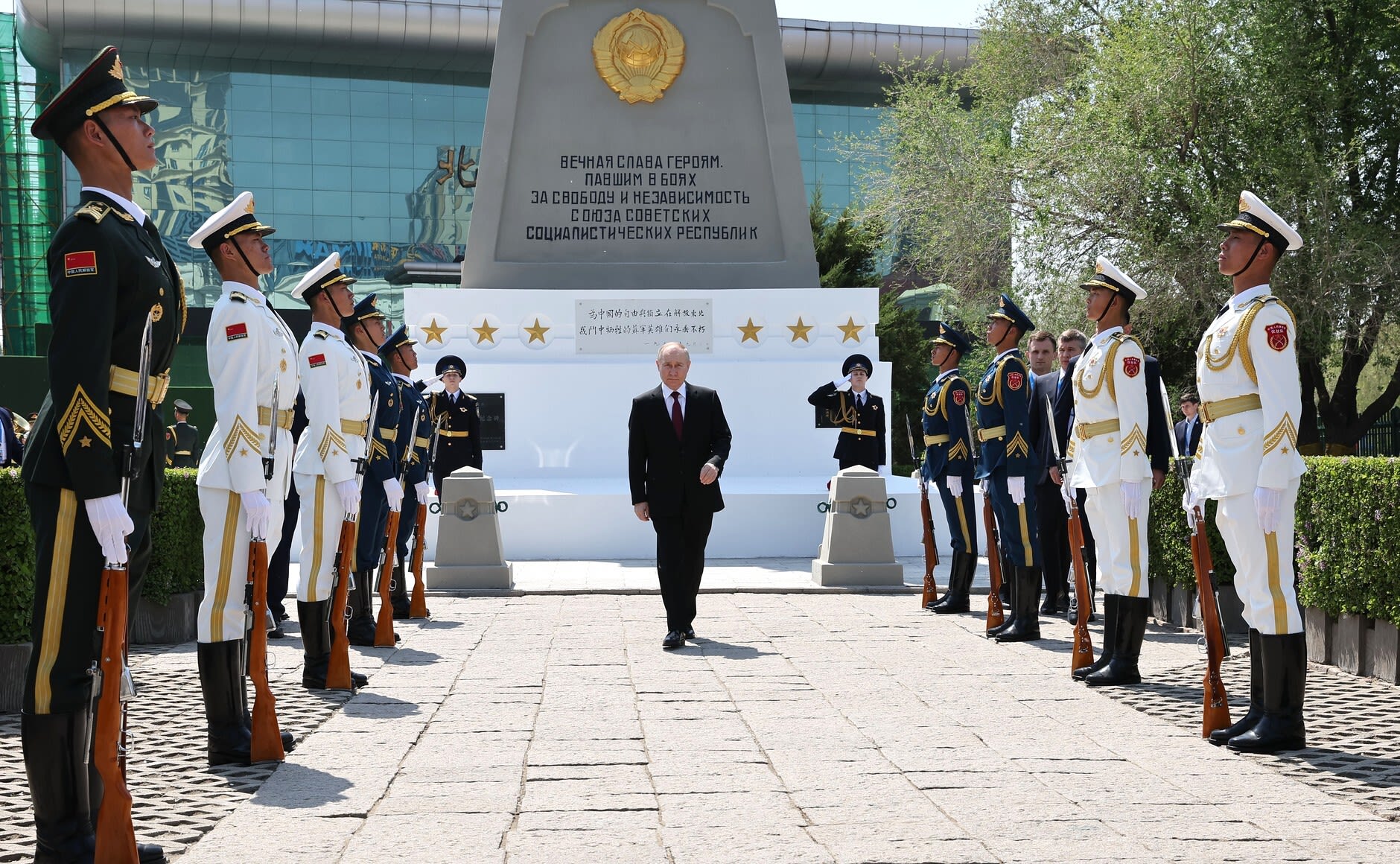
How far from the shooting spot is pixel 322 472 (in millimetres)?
7238

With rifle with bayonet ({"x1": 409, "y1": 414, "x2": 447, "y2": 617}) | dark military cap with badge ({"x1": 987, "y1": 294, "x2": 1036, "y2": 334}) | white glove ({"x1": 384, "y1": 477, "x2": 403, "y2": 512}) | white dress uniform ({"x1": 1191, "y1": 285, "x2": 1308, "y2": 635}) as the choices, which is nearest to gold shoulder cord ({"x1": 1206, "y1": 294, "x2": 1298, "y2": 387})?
white dress uniform ({"x1": 1191, "y1": 285, "x2": 1308, "y2": 635})

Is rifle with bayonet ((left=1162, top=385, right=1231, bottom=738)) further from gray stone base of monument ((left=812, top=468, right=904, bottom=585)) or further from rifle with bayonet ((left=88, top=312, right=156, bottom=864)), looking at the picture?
gray stone base of monument ((left=812, top=468, right=904, bottom=585))

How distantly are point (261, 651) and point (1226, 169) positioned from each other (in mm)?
19864

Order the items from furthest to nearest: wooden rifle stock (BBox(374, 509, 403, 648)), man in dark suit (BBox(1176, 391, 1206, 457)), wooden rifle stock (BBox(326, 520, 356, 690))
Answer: man in dark suit (BBox(1176, 391, 1206, 457))
wooden rifle stock (BBox(374, 509, 403, 648))
wooden rifle stock (BBox(326, 520, 356, 690))

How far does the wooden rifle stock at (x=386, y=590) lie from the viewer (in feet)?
27.7

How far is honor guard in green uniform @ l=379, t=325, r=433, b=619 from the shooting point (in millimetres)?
9922

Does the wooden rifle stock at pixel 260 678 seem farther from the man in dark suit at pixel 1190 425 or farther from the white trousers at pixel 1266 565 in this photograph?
the man in dark suit at pixel 1190 425

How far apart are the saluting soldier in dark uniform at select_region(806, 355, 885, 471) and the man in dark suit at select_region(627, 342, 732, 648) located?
15.8 feet

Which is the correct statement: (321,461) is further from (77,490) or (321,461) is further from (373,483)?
(77,490)

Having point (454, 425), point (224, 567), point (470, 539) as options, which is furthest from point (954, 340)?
point (224, 567)

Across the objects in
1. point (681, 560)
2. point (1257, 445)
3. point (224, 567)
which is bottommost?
point (681, 560)

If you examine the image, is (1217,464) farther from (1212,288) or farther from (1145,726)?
(1212,288)

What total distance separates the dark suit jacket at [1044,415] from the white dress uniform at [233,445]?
4.48 meters

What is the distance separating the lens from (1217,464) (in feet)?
18.9
